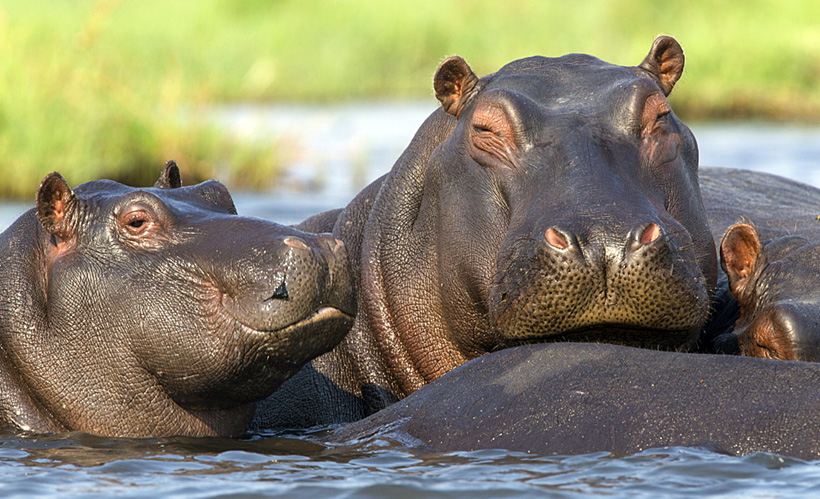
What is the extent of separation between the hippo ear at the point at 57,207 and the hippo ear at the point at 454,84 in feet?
5.35

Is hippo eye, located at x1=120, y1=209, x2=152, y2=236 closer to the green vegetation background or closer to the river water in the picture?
the river water

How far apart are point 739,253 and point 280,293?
2290 mm

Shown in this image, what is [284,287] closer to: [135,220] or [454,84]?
[135,220]

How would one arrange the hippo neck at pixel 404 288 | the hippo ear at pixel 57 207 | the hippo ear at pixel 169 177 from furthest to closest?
the hippo neck at pixel 404 288 < the hippo ear at pixel 169 177 < the hippo ear at pixel 57 207

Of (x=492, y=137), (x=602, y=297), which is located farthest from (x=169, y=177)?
(x=602, y=297)

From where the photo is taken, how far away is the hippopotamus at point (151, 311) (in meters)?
4.66

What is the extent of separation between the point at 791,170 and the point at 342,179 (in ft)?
18.7

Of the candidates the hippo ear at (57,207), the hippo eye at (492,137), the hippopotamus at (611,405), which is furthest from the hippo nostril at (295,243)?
the hippo eye at (492,137)

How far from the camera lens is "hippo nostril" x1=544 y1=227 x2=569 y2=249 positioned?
4.62m

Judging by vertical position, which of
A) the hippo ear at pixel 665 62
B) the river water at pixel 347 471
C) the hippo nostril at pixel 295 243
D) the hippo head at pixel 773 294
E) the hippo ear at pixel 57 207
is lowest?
the river water at pixel 347 471

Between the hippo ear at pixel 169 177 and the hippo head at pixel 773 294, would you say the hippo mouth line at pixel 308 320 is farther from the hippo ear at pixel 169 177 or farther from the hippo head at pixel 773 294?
the hippo head at pixel 773 294

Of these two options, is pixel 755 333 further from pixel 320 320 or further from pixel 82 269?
pixel 82 269

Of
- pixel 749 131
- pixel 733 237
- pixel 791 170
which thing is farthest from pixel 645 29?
pixel 733 237

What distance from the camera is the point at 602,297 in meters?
4.64
